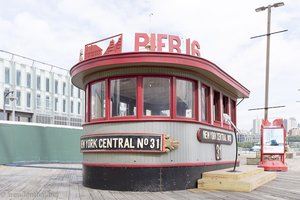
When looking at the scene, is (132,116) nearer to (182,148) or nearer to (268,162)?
(182,148)

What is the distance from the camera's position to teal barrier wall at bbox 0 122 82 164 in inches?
853

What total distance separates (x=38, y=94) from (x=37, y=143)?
39.1 metres

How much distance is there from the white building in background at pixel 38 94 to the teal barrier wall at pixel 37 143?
1116 inches

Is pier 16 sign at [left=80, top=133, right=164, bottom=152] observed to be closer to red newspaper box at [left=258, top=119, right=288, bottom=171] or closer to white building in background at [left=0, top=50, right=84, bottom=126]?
red newspaper box at [left=258, top=119, right=288, bottom=171]

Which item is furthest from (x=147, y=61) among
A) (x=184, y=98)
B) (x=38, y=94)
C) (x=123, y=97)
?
(x=38, y=94)

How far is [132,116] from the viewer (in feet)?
34.4

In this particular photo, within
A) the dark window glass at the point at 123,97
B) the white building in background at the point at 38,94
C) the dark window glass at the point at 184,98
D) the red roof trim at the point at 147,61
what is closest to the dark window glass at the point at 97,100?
the dark window glass at the point at 123,97

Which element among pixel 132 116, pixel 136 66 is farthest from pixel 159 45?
pixel 132 116

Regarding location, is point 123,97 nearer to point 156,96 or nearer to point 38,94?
point 156,96

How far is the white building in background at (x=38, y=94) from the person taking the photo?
181 feet

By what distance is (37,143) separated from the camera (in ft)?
77.9

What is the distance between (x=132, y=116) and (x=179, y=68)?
6.46 ft

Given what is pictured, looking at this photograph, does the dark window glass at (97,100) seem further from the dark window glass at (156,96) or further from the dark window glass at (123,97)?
the dark window glass at (156,96)

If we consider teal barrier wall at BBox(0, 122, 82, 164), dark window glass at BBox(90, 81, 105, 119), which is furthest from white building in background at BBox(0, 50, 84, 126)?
dark window glass at BBox(90, 81, 105, 119)
